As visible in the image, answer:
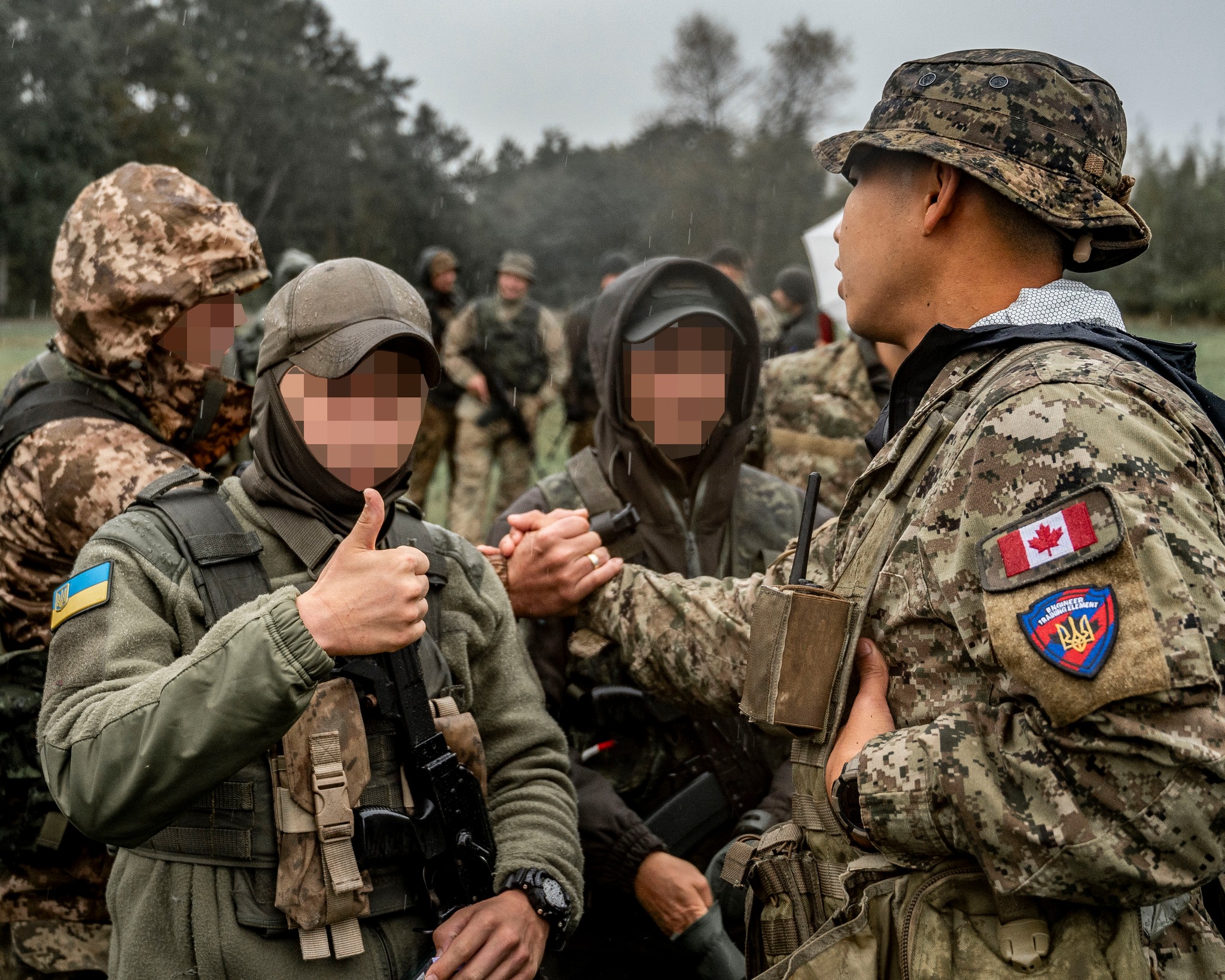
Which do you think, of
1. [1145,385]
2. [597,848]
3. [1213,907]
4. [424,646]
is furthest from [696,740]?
[1145,385]

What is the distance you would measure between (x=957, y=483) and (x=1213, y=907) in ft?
3.19

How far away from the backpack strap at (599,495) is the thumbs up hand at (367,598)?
1.34m

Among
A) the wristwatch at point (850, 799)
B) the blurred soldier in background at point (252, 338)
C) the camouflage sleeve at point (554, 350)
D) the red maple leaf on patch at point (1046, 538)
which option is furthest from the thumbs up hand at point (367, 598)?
the camouflage sleeve at point (554, 350)

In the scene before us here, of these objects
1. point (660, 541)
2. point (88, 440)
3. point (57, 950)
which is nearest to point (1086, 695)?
point (660, 541)

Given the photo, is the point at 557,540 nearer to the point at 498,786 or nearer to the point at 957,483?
the point at 498,786

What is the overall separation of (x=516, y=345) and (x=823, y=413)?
5.19 m

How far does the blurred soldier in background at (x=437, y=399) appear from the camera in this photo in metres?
9.80

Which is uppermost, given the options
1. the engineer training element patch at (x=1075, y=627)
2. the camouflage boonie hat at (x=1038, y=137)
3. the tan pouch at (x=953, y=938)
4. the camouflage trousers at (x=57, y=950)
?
the camouflage boonie hat at (x=1038, y=137)

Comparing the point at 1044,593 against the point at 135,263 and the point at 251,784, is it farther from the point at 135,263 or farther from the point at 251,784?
the point at 135,263

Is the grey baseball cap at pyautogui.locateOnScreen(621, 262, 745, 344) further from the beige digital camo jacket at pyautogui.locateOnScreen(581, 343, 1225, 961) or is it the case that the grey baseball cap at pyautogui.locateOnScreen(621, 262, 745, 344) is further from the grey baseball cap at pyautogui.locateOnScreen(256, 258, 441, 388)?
the beige digital camo jacket at pyautogui.locateOnScreen(581, 343, 1225, 961)

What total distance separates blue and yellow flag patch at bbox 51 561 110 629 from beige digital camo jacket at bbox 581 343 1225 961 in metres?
1.39

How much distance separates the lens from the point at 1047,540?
1.55 metres

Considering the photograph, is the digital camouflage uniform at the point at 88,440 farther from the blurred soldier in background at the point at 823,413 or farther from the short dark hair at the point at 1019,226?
the blurred soldier in background at the point at 823,413

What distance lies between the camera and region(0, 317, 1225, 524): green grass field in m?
11.6
